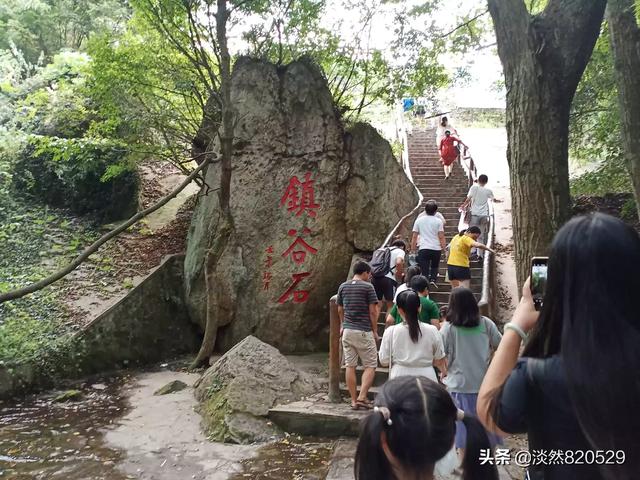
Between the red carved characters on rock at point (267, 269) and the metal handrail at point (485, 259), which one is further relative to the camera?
the red carved characters on rock at point (267, 269)

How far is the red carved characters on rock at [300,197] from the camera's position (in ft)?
33.2

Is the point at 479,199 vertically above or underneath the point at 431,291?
above

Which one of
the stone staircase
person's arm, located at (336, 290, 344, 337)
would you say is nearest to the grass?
the stone staircase

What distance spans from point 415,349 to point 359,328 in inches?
63.2

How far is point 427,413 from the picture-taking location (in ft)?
4.70

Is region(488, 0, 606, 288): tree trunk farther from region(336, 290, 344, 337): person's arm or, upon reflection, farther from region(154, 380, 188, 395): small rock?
region(154, 380, 188, 395): small rock

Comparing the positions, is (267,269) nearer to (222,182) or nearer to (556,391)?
(222,182)

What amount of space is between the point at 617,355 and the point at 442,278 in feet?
26.9

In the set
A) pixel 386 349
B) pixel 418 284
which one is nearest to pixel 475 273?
pixel 418 284

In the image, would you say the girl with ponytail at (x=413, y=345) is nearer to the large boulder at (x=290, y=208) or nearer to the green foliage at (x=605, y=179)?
the large boulder at (x=290, y=208)

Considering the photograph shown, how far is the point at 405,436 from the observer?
55.4 inches

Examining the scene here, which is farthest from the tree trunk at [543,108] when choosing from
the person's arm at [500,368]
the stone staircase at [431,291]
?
the person's arm at [500,368]

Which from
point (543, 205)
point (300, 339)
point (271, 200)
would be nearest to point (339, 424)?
point (543, 205)

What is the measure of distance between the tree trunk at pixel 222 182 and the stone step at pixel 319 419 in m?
3.32
